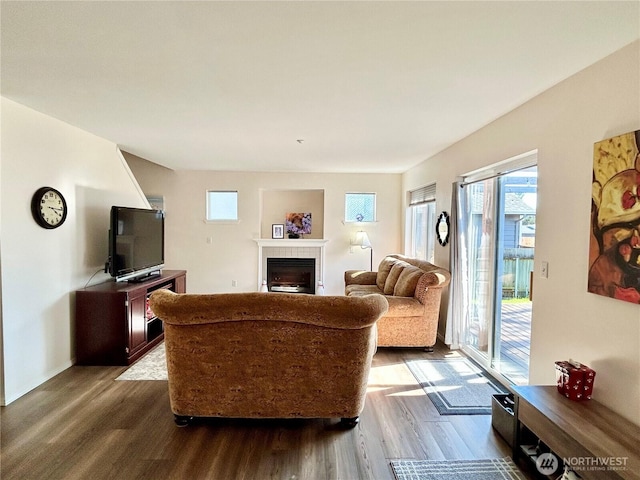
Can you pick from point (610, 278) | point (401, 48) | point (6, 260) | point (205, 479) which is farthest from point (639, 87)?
point (6, 260)

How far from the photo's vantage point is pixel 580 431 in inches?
64.6

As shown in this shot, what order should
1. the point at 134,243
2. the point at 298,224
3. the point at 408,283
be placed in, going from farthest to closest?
the point at 298,224 < the point at 408,283 < the point at 134,243

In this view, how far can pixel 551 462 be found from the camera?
1.91m

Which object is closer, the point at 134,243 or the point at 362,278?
the point at 134,243

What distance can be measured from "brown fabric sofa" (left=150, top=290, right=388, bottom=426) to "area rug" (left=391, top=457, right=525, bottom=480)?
48 cm

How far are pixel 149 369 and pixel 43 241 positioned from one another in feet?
5.06

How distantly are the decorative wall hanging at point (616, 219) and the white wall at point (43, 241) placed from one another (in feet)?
13.6

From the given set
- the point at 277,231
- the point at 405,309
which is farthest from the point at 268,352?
the point at 277,231

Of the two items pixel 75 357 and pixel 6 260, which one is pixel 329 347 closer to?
pixel 6 260

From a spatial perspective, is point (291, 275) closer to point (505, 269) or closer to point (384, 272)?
point (384, 272)

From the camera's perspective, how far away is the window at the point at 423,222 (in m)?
4.97

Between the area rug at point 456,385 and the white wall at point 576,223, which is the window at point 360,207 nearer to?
the area rug at point 456,385

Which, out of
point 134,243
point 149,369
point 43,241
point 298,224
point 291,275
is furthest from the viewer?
point 298,224

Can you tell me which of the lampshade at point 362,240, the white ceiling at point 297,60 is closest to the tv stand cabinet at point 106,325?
the white ceiling at point 297,60
